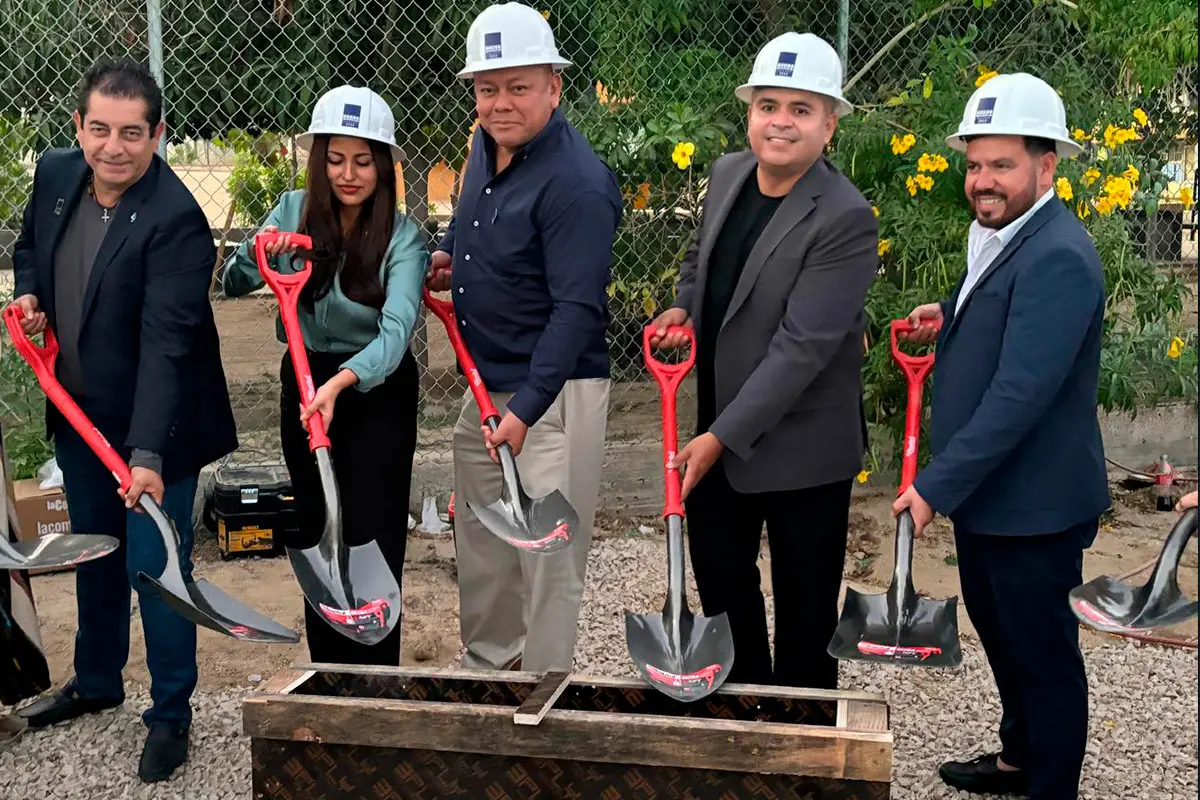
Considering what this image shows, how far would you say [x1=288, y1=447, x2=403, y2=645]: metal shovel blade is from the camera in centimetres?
308

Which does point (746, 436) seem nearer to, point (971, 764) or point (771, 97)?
point (771, 97)

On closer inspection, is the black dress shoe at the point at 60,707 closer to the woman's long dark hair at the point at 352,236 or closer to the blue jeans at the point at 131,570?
the blue jeans at the point at 131,570

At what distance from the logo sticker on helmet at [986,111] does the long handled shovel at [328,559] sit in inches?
62.6

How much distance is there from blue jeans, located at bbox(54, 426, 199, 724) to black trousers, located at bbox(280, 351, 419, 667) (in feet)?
1.11

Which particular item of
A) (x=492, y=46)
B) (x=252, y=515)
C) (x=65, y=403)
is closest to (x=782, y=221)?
(x=492, y=46)

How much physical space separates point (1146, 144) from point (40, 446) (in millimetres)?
5211

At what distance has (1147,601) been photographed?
9.18 ft

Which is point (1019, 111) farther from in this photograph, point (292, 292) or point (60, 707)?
point (60, 707)

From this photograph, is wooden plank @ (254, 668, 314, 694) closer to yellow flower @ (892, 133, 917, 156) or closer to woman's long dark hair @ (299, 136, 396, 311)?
woman's long dark hair @ (299, 136, 396, 311)

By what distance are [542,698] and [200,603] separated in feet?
2.92

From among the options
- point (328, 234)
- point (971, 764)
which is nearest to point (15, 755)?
point (328, 234)

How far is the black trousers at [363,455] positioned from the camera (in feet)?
11.0

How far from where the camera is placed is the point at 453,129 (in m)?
6.04

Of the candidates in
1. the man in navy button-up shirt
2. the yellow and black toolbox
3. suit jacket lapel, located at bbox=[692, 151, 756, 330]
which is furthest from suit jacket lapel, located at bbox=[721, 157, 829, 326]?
the yellow and black toolbox
